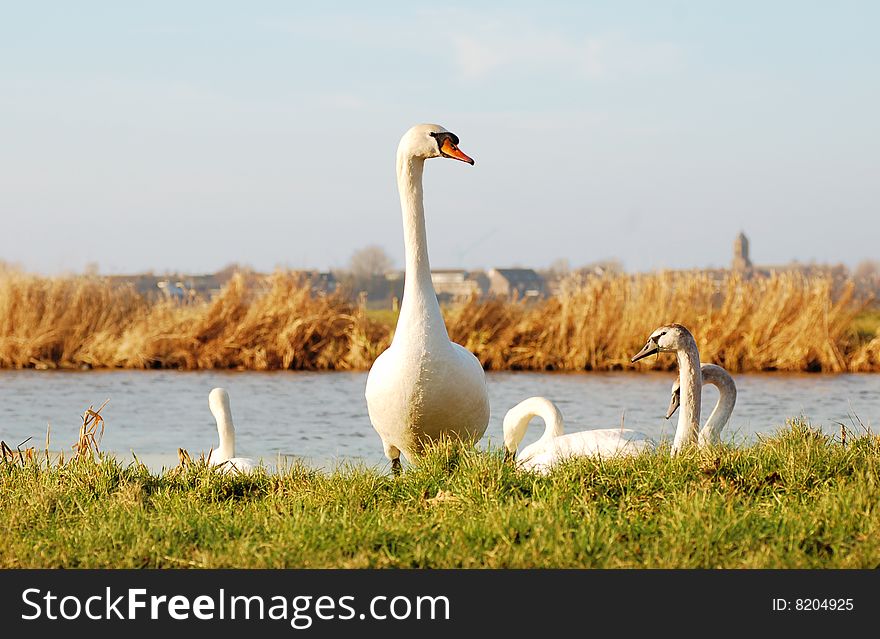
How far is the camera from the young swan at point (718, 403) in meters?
6.33

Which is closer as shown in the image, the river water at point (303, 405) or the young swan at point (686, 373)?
the young swan at point (686, 373)

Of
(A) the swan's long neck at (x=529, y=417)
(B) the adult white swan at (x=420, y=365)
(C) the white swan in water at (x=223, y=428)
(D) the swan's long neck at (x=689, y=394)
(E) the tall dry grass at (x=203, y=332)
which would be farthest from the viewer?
(E) the tall dry grass at (x=203, y=332)

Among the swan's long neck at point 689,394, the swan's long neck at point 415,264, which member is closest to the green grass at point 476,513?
the swan's long neck at point 689,394

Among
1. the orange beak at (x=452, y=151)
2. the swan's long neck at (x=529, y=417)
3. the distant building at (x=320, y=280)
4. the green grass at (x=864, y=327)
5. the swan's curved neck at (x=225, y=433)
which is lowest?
the swan's curved neck at (x=225, y=433)

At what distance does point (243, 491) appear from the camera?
6.08 meters

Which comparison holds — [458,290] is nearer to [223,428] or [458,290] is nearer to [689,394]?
[223,428]

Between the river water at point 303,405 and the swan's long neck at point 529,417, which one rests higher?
the swan's long neck at point 529,417

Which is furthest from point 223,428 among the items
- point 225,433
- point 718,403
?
point 718,403

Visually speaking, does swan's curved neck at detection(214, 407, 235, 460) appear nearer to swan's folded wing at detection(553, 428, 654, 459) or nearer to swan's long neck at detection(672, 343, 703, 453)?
swan's folded wing at detection(553, 428, 654, 459)

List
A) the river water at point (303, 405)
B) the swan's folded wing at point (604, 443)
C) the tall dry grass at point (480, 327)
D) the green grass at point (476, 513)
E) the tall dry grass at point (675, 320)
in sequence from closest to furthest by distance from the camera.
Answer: the green grass at point (476, 513), the swan's folded wing at point (604, 443), the river water at point (303, 405), the tall dry grass at point (675, 320), the tall dry grass at point (480, 327)

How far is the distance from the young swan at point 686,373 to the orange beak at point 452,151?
1604 mm

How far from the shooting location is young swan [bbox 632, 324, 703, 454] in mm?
6418

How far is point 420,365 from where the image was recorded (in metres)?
6.52

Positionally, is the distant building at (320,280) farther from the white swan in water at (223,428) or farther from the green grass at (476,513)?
the green grass at (476,513)
